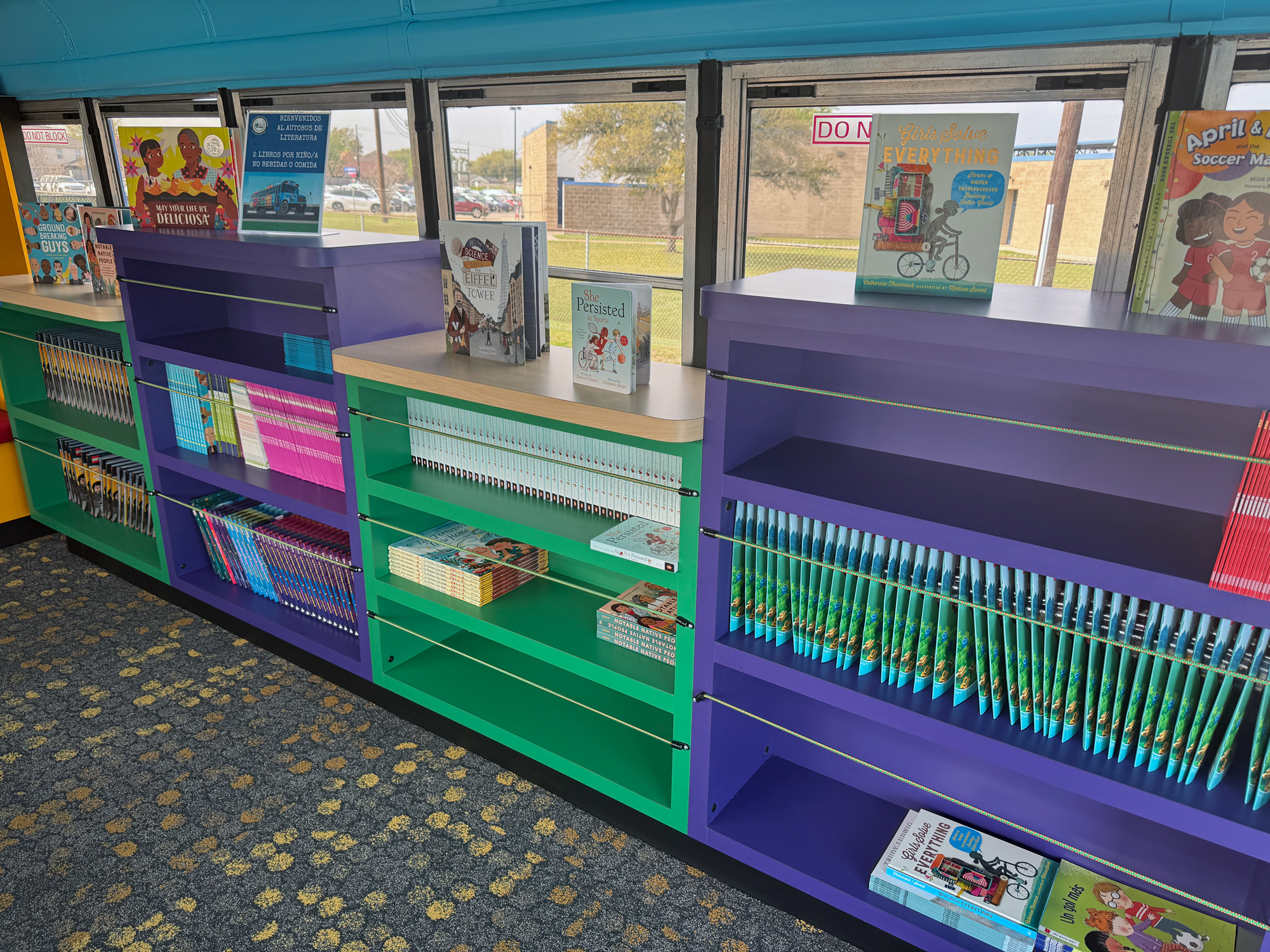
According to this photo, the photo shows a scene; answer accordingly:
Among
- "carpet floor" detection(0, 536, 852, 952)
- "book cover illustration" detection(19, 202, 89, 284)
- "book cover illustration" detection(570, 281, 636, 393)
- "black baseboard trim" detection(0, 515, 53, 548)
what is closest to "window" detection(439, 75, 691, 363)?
"book cover illustration" detection(570, 281, 636, 393)

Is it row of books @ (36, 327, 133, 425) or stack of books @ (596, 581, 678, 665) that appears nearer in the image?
stack of books @ (596, 581, 678, 665)

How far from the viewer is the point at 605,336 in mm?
2123

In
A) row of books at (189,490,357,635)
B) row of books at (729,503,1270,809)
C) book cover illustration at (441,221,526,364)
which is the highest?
book cover illustration at (441,221,526,364)

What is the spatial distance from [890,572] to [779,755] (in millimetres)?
928

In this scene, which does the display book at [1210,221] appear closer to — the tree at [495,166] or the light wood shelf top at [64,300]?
the tree at [495,166]

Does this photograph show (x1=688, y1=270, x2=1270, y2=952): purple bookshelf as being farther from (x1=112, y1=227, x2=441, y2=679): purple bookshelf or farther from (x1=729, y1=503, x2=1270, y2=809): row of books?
(x1=112, y1=227, x2=441, y2=679): purple bookshelf

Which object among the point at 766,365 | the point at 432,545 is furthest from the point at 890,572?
the point at 432,545

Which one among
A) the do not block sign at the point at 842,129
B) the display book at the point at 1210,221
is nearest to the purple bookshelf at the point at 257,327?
the do not block sign at the point at 842,129

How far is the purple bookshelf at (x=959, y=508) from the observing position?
4.99 feet

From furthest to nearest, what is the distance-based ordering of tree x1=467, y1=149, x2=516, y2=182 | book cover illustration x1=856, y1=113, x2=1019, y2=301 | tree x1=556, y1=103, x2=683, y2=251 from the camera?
tree x1=467, y1=149, x2=516, y2=182 → tree x1=556, y1=103, x2=683, y2=251 → book cover illustration x1=856, y1=113, x2=1019, y2=301

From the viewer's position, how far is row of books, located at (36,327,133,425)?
146 inches

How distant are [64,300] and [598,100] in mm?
2386

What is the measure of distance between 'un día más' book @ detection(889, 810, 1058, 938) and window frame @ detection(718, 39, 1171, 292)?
4.60 ft

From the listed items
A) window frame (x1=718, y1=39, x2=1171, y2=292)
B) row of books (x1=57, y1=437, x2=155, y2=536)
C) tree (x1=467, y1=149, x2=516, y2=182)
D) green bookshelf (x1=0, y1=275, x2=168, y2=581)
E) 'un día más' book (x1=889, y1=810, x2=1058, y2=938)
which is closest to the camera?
window frame (x1=718, y1=39, x2=1171, y2=292)
